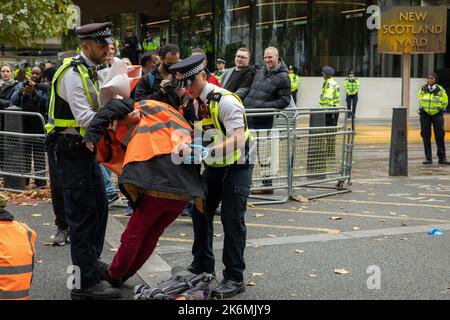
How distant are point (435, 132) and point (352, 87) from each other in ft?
38.8

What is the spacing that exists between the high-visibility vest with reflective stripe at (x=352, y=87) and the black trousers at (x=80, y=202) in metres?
22.3

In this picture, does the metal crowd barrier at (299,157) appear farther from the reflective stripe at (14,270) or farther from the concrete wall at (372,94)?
the concrete wall at (372,94)

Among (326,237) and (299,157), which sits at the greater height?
(299,157)

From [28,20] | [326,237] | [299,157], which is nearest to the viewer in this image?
[326,237]

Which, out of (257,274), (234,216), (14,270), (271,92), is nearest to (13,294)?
(14,270)

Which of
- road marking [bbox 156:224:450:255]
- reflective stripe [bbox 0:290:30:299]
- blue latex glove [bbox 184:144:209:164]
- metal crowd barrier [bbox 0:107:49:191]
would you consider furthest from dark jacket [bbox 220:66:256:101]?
reflective stripe [bbox 0:290:30:299]

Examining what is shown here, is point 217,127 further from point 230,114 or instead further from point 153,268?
point 153,268

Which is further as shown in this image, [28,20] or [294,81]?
[294,81]

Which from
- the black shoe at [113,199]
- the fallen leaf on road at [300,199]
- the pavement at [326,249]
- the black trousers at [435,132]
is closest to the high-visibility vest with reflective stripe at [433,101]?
the black trousers at [435,132]

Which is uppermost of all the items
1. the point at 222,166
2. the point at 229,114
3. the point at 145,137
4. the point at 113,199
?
the point at 229,114

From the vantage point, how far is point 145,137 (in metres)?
5.23

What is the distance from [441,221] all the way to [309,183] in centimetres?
226
